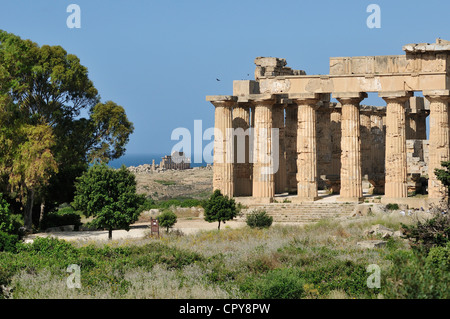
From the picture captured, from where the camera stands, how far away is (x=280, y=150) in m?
45.6

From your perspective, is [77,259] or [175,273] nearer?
[175,273]

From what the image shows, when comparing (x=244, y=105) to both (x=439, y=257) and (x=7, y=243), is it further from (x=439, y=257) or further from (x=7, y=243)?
(x=439, y=257)

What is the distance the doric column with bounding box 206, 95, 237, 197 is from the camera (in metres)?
42.3

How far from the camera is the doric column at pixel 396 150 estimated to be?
39094 millimetres

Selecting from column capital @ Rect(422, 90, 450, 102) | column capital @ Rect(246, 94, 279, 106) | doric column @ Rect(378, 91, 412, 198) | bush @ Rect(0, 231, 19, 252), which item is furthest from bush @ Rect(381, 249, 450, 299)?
column capital @ Rect(246, 94, 279, 106)

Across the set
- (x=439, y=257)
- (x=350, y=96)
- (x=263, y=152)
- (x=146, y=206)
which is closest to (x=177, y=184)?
(x=146, y=206)

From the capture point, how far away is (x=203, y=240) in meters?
28.0

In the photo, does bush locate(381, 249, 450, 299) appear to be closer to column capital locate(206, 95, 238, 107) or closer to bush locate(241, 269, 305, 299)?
bush locate(241, 269, 305, 299)

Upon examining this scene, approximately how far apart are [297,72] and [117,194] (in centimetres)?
1820

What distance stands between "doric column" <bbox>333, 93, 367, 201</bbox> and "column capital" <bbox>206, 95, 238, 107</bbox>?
6.01 m

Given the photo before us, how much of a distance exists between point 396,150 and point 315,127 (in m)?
4.82

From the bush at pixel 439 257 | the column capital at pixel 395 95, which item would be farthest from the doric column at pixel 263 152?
the bush at pixel 439 257
